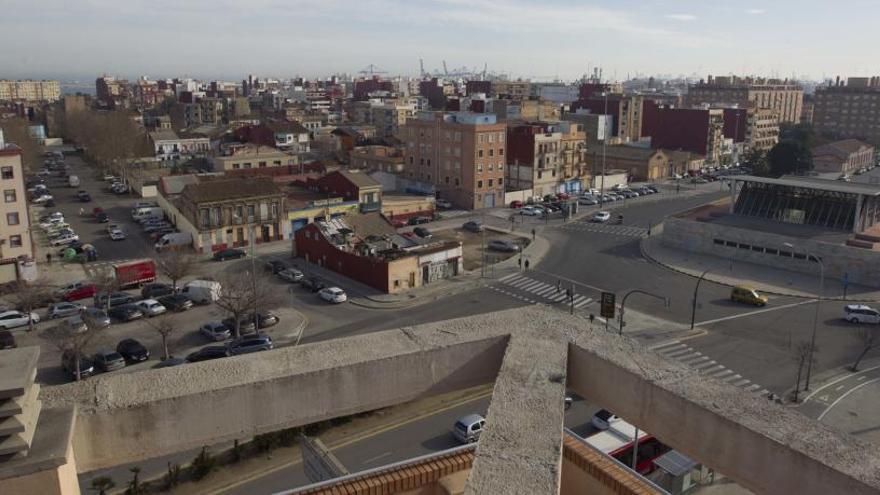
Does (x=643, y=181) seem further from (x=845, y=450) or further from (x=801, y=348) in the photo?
(x=845, y=450)

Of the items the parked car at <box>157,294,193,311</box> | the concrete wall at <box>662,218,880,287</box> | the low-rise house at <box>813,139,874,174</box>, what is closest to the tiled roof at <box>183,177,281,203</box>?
the parked car at <box>157,294,193,311</box>

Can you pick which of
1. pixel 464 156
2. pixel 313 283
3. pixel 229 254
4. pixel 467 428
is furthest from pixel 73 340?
pixel 464 156

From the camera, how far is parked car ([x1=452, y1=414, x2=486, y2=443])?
20.3 m

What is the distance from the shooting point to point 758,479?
20.7 feet

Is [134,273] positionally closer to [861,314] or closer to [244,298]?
[244,298]

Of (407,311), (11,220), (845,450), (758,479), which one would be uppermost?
(845,450)

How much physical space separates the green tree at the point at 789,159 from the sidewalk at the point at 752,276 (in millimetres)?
38427

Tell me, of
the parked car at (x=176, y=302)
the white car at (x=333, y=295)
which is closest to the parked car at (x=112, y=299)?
the parked car at (x=176, y=302)

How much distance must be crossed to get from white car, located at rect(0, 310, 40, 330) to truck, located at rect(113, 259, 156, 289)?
16.9 ft

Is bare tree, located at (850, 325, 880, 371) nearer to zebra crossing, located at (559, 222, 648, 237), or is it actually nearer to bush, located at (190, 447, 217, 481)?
zebra crossing, located at (559, 222, 648, 237)

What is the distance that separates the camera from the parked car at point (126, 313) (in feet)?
103

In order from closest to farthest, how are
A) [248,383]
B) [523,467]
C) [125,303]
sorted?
[523,467] < [248,383] < [125,303]

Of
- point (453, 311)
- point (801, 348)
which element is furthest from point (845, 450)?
point (453, 311)

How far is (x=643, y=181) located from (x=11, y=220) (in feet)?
202
